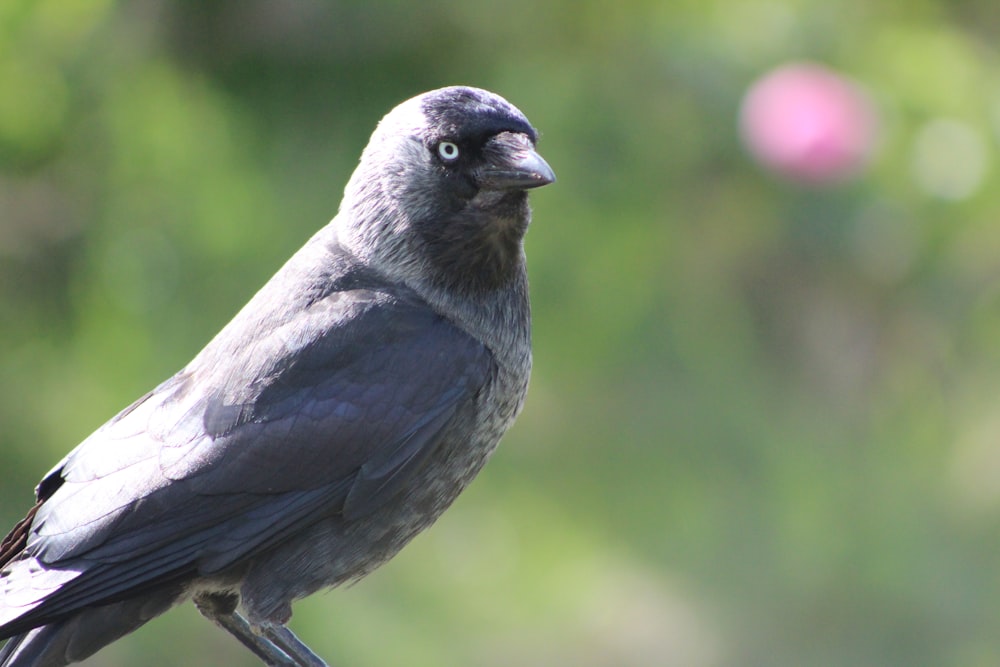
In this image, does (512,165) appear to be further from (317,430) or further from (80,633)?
(80,633)

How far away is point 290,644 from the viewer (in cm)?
244

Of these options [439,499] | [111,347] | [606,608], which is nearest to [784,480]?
[606,608]

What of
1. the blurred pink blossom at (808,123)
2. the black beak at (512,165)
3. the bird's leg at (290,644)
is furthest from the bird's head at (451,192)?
the blurred pink blossom at (808,123)

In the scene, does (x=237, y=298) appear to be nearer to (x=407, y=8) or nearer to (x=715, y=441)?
(x=407, y=8)

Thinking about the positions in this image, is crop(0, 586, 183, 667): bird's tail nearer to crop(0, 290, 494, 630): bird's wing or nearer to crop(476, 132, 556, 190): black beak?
crop(0, 290, 494, 630): bird's wing

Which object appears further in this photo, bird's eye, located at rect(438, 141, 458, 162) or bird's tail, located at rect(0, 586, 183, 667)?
bird's eye, located at rect(438, 141, 458, 162)

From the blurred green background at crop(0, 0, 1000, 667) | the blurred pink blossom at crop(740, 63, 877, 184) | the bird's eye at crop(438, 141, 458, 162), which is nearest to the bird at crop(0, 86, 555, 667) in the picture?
the bird's eye at crop(438, 141, 458, 162)

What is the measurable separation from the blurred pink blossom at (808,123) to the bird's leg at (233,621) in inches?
101

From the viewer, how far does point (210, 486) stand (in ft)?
7.73

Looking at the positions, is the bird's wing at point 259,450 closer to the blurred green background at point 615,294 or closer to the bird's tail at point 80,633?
the bird's tail at point 80,633

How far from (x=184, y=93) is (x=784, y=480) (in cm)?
248

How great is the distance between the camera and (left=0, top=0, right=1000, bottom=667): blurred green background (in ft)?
14.8

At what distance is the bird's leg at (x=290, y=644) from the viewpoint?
2.41m

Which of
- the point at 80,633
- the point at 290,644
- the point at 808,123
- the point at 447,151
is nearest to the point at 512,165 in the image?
the point at 447,151
